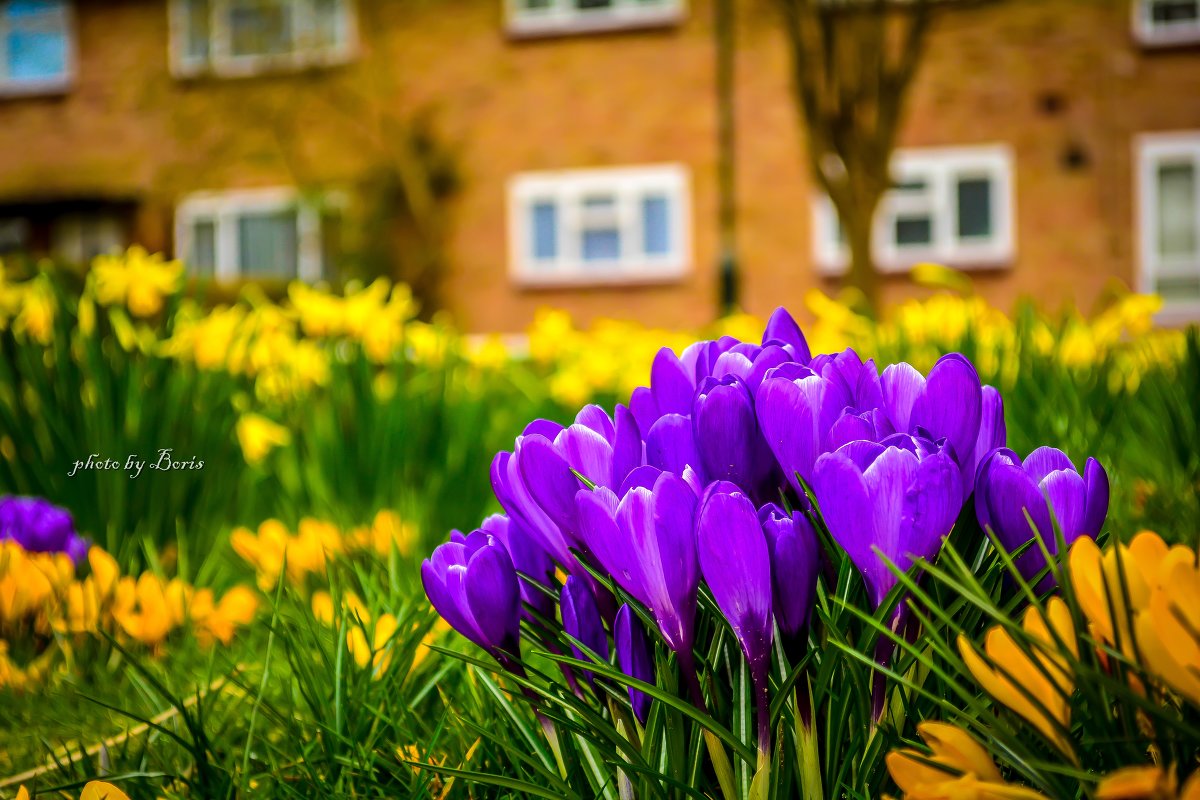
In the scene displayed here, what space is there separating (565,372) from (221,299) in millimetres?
5082

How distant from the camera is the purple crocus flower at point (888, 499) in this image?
559mm

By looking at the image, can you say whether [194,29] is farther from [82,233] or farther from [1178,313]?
[1178,313]

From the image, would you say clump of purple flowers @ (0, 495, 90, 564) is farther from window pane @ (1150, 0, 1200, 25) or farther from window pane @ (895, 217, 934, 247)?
window pane @ (1150, 0, 1200, 25)

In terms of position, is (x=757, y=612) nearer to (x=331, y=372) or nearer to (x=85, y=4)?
(x=331, y=372)

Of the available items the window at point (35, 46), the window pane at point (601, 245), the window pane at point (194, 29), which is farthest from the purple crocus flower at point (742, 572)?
the window at point (35, 46)

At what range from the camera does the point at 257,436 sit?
2088 mm

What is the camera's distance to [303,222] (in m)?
14.6

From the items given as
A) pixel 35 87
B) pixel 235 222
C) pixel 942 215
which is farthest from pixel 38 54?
pixel 942 215

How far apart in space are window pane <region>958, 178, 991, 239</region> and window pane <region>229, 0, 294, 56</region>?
29.0 feet

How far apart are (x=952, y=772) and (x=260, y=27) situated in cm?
1595

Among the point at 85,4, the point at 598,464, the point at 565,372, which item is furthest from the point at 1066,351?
the point at 85,4

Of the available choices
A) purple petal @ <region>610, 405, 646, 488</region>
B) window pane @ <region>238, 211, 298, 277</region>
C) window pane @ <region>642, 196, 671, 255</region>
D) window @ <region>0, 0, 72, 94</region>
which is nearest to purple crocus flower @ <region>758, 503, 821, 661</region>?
purple petal @ <region>610, 405, 646, 488</region>

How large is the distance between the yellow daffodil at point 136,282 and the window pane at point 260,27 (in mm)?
13325

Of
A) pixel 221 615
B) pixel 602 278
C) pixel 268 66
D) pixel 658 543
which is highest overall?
pixel 268 66
